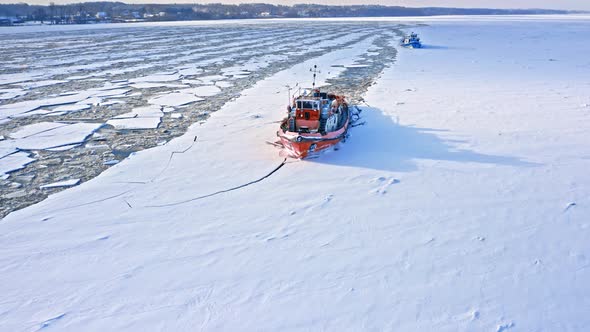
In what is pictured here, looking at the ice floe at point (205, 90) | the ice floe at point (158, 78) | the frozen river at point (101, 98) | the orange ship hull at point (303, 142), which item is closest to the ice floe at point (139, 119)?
the frozen river at point (101, 98)

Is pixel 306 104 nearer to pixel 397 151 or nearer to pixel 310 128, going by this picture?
pixel 310 128

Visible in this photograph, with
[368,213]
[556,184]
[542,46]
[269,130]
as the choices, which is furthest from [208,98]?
[542,46]

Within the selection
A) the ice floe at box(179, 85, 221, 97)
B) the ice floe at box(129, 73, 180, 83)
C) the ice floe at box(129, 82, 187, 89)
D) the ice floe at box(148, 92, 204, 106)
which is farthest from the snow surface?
the ice floe at box(129, 73, 180, 83)

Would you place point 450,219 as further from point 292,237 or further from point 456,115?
point 456,115

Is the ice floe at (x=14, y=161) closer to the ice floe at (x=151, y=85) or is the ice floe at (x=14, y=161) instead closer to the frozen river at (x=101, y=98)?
the frozen river at (x=101, y=98)

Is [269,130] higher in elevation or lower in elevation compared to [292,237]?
higher

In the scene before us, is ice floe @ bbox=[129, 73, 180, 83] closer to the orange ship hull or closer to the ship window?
the ship window

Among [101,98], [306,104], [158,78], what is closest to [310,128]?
[306,104]
